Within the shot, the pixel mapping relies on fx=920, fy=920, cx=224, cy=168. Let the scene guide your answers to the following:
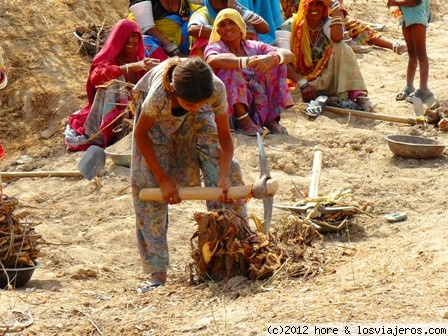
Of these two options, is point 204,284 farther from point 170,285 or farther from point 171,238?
point 171,238

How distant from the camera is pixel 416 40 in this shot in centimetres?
862

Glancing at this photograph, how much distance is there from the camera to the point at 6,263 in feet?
16.7

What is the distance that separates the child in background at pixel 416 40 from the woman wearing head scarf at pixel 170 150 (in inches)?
159

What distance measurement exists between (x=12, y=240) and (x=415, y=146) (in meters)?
3.43

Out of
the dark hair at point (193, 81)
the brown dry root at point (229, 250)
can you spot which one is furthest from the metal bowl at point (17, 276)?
the dark hair at point (193, 81)

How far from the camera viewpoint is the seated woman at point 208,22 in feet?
26.4

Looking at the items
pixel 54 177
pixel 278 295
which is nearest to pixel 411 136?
pixel 54 177

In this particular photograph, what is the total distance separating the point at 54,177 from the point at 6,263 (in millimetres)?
2311

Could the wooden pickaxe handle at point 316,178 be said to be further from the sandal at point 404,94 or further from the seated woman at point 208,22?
the sandal at point 404,94

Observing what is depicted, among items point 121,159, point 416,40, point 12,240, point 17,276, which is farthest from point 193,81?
point 416,40

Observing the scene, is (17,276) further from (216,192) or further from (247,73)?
(247,73)

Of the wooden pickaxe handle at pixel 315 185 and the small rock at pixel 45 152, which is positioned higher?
the wooden pickaxe handle at pixel 315 185

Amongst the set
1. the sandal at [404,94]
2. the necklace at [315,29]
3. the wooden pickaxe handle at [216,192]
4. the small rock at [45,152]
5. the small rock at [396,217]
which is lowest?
the small rock at [45,152]

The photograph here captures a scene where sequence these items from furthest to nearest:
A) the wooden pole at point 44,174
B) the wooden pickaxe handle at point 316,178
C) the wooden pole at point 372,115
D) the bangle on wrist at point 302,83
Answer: the bangle on wrist at point 302,83 < the wooden pole at point 372,115 < the wooden pole at point 44,174 < the wooden pickaxe handle at point 316,178
